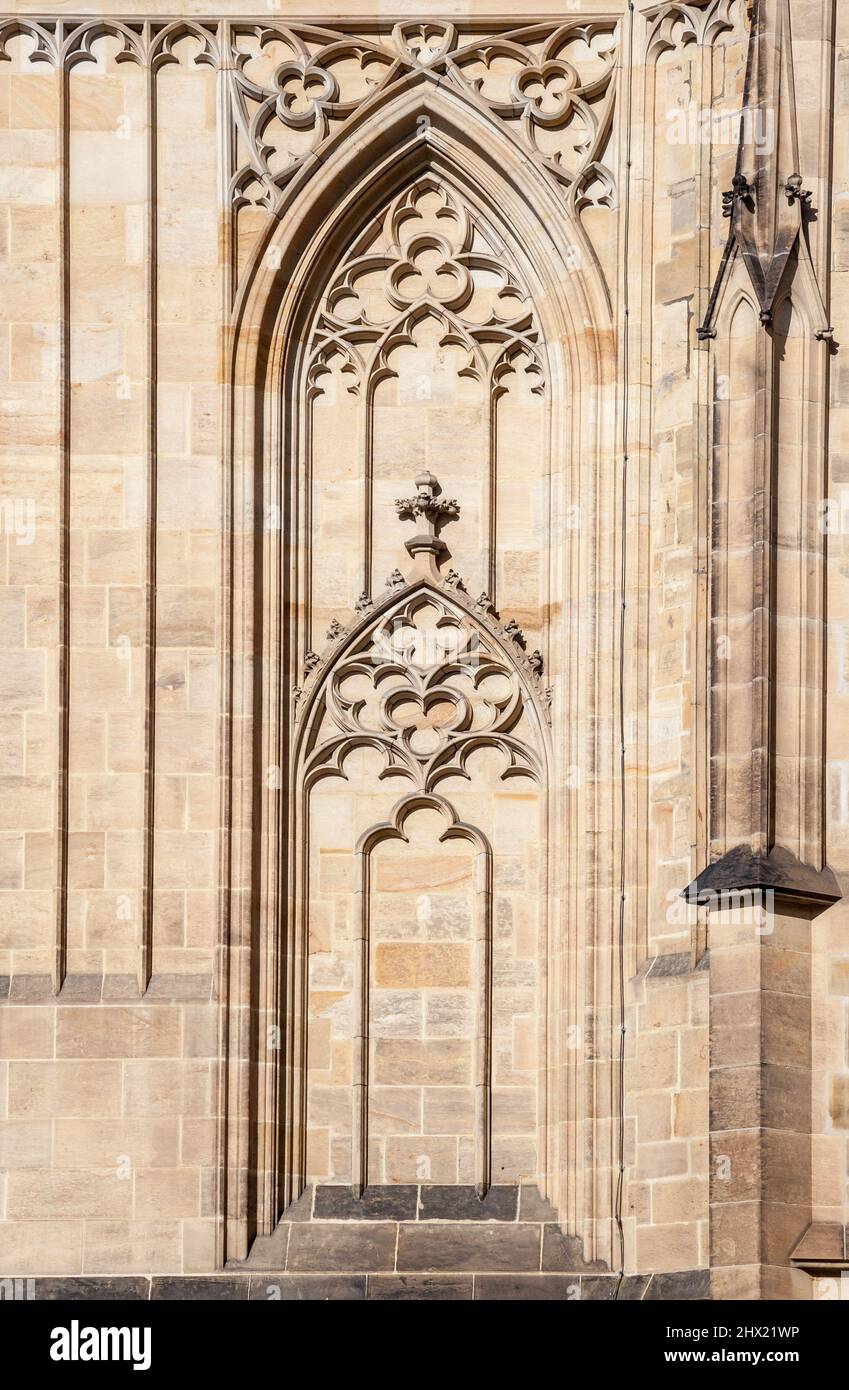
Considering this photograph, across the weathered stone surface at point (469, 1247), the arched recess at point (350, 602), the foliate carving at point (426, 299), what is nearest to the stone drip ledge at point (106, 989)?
the arched recess at point (350, 602)

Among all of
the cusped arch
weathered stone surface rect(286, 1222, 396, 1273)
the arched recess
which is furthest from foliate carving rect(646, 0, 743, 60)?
weathered stone surface rect(286, 1222, 396, 1273)

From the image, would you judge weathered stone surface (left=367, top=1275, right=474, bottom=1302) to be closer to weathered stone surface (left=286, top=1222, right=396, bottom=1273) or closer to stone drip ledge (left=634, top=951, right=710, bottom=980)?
weathered stone surface (left=286, top=1222, right=396, bottom=1273)

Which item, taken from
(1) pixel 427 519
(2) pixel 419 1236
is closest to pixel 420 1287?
(2) pixel 419 1236

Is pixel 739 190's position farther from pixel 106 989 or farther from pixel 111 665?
pixel 106 989

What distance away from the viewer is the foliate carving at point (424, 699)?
2011 centimetres

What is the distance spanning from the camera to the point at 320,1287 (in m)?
19.2

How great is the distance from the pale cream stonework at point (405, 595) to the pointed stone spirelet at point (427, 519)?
0.09ft

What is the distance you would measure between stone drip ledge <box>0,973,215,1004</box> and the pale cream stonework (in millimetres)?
27

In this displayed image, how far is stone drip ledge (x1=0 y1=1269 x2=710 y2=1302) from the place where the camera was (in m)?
19.1

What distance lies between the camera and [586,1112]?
19.4 meters

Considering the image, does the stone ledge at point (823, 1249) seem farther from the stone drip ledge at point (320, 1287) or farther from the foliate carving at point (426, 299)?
the foliate carving at point (426, 299)
